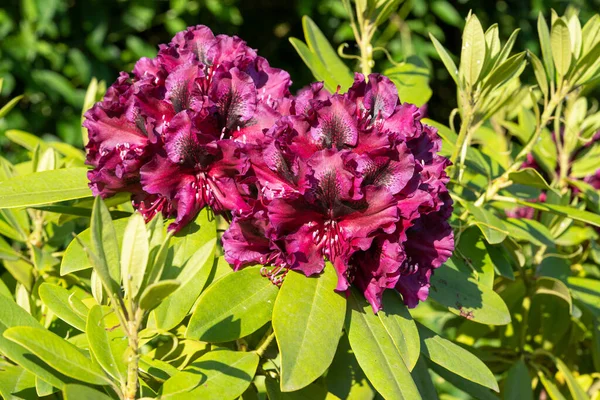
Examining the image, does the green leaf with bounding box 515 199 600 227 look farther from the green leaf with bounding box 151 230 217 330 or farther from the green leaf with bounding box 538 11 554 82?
the green leaf with bounding box 151 230 217 330

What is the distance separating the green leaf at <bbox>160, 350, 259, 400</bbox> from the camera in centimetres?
79

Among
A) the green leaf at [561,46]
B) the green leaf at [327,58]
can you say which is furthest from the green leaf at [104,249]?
the green leaf at [561,46]

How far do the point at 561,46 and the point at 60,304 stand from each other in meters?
0.86

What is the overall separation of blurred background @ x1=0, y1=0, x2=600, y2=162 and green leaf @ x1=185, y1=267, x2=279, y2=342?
8.21 ft

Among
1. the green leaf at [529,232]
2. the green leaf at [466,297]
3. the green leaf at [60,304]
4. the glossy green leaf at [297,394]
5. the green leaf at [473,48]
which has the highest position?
the green leaf at [473,48]

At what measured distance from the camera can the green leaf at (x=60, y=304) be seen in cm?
90

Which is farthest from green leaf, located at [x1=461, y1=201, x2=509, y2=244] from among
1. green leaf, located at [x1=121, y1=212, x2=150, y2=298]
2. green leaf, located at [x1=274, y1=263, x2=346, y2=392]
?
green leaf, located at [x1=121, y1=212, x2=150, y2=298]

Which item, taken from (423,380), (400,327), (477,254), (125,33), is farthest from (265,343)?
(125,33)

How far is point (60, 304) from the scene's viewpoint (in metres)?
0.91

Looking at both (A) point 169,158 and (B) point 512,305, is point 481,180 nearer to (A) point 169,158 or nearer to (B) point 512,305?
(B) point 512,305

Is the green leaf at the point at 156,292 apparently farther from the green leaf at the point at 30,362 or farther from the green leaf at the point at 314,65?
the green leaf at the point at 314,65

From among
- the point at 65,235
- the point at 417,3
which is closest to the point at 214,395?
the point at 65,235

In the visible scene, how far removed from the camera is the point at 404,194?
2.82 feet

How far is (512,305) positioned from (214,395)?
2.86 feet
